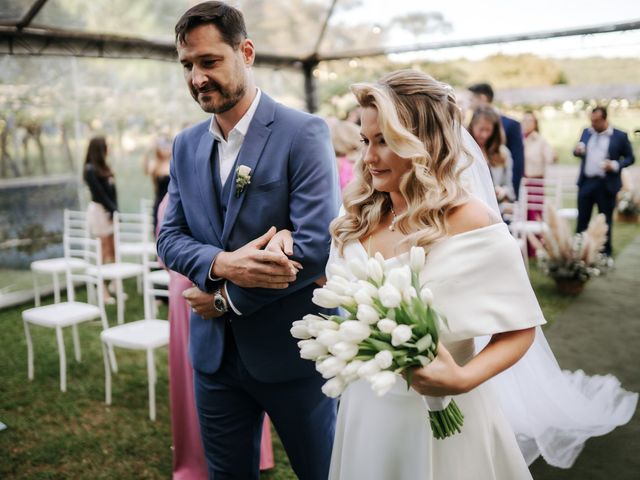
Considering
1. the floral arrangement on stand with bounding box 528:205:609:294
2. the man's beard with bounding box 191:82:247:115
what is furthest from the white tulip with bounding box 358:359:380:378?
the floral arrangement on stand with bounding box 528:205:609:294

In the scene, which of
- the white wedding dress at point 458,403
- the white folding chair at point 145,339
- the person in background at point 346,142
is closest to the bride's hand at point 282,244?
the white wedding dress at point 458,403

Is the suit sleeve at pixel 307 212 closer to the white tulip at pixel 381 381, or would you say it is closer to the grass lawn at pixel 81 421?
the white tulip at pixel 381 381

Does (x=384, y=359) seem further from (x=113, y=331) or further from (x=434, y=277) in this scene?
(x=113, y=331)

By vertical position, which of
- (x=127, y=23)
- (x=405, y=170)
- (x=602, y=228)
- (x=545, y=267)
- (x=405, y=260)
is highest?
(x=127, y=23)

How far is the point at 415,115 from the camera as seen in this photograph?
1.60 m

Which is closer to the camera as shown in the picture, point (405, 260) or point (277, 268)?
point (405, 260)

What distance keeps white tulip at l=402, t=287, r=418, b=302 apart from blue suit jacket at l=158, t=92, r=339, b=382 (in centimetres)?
60

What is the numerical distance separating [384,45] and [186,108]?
12.4 feet

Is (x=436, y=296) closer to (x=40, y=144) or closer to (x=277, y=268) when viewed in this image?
(x=277, y=268)

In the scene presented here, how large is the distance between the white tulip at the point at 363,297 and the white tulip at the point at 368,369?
0.13m

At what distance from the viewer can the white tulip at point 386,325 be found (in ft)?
4.26

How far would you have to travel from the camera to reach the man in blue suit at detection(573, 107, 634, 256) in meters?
8.37

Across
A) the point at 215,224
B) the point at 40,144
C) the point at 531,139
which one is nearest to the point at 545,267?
the point at 531,139

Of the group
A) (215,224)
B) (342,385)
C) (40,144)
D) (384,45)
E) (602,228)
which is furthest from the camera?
(384,45)
